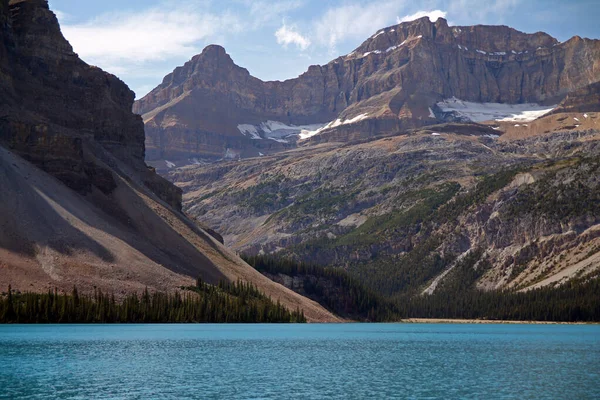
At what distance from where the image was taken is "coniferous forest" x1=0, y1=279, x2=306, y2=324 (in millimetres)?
133125

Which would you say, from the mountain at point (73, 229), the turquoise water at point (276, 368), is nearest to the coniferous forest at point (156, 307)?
the mountain at point (73, 229)

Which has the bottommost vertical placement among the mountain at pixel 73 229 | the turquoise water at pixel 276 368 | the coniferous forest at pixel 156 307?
the turquoise water at pixel 276 368

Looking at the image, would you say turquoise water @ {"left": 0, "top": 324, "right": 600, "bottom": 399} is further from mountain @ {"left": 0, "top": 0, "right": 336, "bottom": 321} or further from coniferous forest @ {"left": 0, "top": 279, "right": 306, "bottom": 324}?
mountain @ {"left": 0, "top": 0, "right": 336, "bottom": 321}

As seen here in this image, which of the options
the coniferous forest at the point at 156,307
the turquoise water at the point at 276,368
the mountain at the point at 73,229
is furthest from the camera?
the mountain at the point at 73,229

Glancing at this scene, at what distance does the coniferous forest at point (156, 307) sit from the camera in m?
133

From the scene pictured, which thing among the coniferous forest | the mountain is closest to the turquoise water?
the coniferous forest

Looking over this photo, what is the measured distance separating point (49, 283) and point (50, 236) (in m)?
16.3

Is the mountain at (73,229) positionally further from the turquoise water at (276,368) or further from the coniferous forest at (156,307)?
the turquoise water at (276,368)

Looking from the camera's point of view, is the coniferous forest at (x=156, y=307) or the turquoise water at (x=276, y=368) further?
the coniferous forest at (x=156, y=307)

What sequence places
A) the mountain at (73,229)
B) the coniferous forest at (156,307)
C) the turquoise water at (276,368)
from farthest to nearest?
the mountain at (73,229), the coniferous forest at (156,307), the turquoise water at (276,368)

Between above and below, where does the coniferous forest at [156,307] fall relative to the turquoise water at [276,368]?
above

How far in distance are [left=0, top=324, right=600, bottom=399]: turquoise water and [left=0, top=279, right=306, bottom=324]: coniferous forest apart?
15.0 metres

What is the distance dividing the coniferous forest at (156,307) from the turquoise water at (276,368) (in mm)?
14984

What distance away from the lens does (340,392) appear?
61.1 meters
